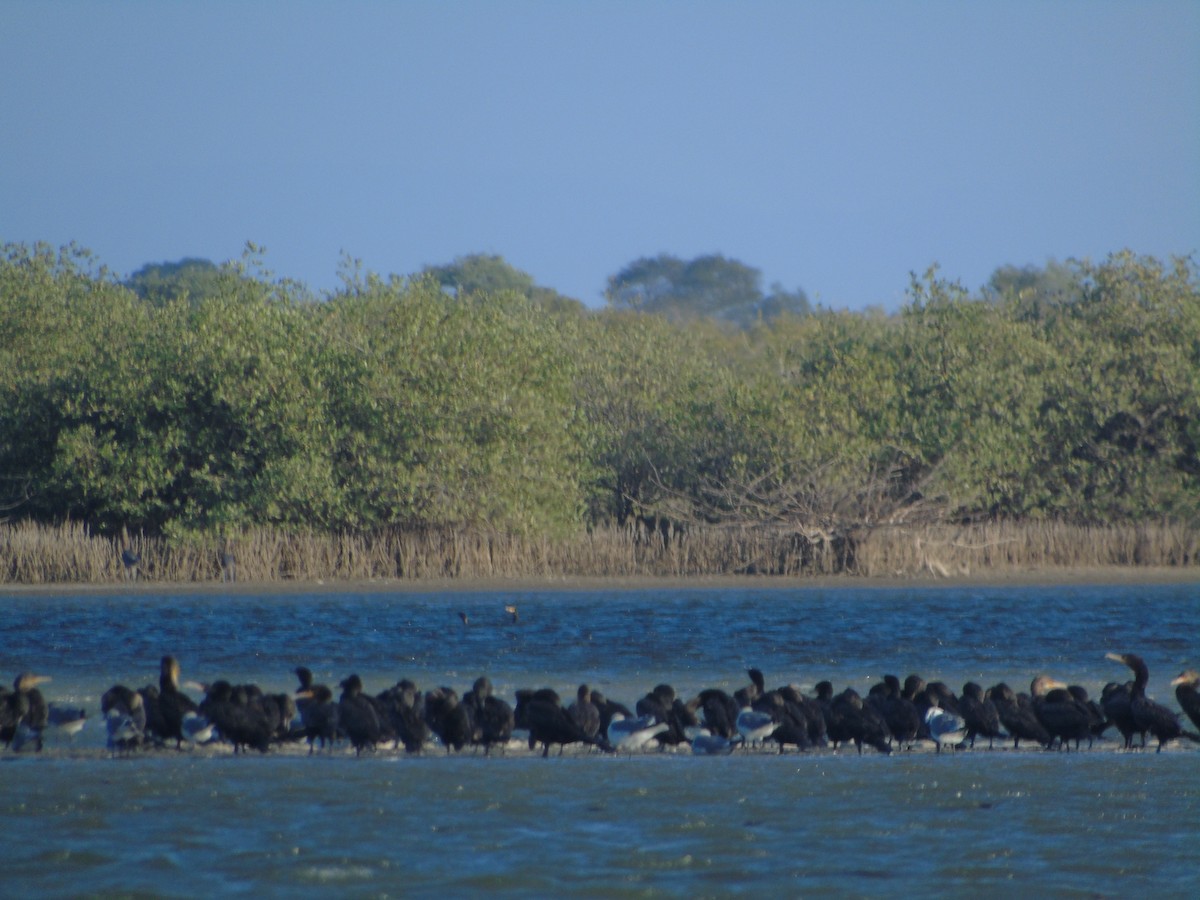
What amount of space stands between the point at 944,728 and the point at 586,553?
67.0ft

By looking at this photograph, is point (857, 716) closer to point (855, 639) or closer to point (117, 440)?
point (855, 639)

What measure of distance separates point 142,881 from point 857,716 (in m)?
5.79

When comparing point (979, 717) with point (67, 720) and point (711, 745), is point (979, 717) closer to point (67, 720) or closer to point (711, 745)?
point (711, 745)

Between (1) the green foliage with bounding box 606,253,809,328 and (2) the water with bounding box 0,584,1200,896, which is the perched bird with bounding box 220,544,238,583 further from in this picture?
(1) the green foliage with bounding box 606,253,809,328

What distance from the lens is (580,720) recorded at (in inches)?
465

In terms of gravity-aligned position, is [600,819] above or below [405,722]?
below

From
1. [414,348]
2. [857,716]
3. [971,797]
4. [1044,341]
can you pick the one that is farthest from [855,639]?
[1044,341]

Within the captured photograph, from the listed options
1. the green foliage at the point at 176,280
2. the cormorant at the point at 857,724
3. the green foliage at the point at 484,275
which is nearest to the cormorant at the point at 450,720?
the cormorant at the point at 857,724

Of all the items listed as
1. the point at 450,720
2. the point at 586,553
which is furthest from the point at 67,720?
the point at 586,553

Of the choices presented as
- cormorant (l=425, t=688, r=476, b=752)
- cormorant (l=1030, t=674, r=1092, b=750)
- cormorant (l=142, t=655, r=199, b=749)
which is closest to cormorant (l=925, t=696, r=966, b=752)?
cormorant (l=1030, t=674, r=1092, b=750)

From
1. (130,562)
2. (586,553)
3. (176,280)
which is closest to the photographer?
(130,562)

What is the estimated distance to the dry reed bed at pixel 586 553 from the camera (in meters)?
30.7

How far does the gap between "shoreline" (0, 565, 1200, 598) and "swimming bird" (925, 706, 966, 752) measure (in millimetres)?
17983

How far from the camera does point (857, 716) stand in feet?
38.7
